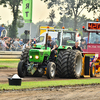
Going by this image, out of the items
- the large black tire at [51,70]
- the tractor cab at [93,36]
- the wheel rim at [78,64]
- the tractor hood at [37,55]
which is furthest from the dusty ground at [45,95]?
the tractor cab at [93,36]

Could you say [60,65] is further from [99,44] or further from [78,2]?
[78,2]

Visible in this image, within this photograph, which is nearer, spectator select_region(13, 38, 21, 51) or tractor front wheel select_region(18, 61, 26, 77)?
tractor front wheel select_region(18, 61, 26, 77)

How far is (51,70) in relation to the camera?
11938 mm

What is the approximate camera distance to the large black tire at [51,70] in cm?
1173

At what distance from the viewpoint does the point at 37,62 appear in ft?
39.9

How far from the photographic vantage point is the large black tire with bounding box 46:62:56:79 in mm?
11727

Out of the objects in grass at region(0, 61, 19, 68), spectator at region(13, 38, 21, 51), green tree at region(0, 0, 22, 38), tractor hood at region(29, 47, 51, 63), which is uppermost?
green tree at region(0, 0, 22, 38)

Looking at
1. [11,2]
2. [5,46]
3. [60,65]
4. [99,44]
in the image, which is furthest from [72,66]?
[11,2]

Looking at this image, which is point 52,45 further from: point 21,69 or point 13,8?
point 13,8

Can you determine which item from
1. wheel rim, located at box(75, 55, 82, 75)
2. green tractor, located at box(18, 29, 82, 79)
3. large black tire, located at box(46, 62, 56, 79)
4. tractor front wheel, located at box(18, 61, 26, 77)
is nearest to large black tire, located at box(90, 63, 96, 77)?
wheel rim, located at box(75, 55, 82, 75)

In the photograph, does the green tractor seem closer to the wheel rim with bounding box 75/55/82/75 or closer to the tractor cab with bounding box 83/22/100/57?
the wheel rim with bounding box 75/55/82/75

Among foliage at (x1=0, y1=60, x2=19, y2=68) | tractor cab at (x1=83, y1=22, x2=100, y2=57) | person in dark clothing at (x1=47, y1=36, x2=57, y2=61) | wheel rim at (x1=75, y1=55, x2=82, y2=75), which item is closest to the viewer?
person in dark clothing at (x1=47, y1=36, x2=57, y2=61)

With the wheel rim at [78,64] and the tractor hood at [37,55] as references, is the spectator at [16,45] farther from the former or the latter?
the tractor hood at [37,55]

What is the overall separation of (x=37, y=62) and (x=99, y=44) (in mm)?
4927
